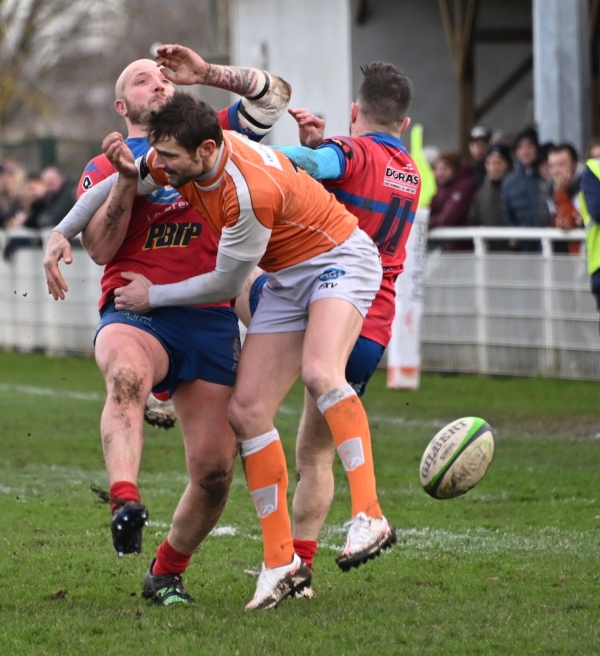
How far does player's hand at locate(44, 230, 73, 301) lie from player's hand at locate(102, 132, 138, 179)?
38 centimetres

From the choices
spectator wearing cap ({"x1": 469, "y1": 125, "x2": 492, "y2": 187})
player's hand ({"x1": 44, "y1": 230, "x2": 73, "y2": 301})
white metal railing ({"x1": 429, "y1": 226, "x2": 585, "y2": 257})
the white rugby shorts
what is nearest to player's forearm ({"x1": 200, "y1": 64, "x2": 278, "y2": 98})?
the white rugby shorts

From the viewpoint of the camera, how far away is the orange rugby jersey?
506cm

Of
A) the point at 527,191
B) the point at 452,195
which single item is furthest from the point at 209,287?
the point at 452,195

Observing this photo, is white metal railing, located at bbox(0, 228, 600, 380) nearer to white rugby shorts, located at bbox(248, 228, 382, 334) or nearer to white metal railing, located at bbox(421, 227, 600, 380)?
white metal railing, located at bbox(421, 227, 600, 380)

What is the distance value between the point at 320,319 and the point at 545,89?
32.6 ft

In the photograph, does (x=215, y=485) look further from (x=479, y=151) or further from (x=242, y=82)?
(x=479, y=151)

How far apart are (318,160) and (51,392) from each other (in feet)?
27.6

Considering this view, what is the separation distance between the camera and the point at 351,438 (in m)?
5.14

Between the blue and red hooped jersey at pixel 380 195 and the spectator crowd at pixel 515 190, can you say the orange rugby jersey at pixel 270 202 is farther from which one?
the spectator crowd at pixel 515 190

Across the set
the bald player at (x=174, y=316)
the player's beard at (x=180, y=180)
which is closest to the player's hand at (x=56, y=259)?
the bald player at (x=174, y=316)

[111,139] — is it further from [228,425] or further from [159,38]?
[159,38]

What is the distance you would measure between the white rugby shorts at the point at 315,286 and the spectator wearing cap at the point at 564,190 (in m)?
6.96

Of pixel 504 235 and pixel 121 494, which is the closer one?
pixel 121 494

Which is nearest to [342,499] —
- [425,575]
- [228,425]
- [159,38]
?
[425,575]
